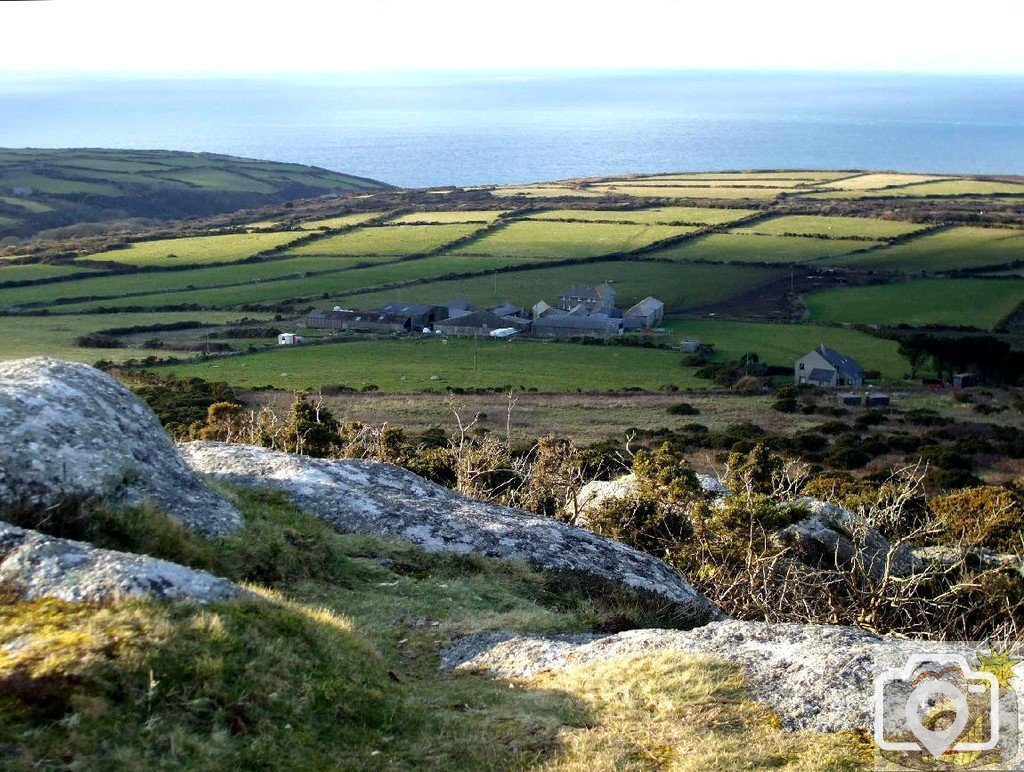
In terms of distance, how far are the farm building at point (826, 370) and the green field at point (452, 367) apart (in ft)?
22.0

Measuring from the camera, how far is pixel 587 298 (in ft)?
261

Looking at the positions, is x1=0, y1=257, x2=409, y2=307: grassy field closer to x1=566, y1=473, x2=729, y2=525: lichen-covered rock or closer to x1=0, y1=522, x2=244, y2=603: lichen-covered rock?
x1=566, y1=473, x2=729, y2=525: lichen-covered rock

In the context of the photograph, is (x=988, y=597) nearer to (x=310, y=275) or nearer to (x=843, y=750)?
(x=843, y=750)

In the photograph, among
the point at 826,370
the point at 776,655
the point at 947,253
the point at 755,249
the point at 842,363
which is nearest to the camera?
the point at 776,655

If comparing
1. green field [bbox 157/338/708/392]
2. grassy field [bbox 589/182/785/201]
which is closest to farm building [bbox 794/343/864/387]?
green field [bbox 157/338/708/392]

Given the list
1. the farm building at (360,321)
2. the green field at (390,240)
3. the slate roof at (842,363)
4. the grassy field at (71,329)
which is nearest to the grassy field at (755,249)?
the green field at (390,240)

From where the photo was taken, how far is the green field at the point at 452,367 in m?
57.7

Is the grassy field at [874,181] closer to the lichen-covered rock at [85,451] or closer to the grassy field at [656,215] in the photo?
the grassy field at [656,215]

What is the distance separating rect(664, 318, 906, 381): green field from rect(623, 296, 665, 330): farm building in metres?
1.00

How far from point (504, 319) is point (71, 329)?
30.5 m

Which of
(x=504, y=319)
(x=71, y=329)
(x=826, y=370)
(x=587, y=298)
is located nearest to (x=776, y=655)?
(x=826, y=370)

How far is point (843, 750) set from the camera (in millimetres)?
7652

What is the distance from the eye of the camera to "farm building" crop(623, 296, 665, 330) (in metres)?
75.5

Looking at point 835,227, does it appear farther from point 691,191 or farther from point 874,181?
point 874,181
